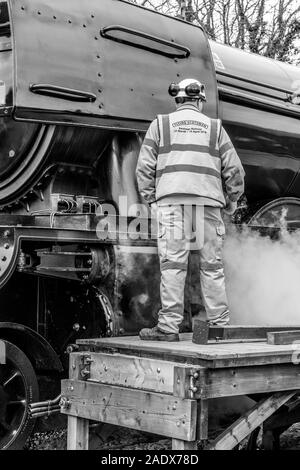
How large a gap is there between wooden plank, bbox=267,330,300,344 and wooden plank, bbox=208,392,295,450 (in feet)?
0.90

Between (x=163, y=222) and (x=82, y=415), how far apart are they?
3.89 feet

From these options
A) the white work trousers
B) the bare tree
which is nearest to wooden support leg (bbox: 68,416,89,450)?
the white work trousers

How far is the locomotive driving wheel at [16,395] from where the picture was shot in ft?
12.9

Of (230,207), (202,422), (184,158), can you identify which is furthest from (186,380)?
(230,207)

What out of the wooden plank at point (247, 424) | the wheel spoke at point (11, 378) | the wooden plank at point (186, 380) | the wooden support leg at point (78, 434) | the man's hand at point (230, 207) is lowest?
the wooden support leg at point (78, 434)

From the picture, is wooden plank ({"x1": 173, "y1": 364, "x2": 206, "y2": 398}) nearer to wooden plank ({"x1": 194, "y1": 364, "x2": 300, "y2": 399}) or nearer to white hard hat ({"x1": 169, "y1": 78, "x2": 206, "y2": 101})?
wooden plank ({"x1": 194, "y1": 364, "x2": 300, "y2": 399})

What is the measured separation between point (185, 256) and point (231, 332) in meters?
0.52

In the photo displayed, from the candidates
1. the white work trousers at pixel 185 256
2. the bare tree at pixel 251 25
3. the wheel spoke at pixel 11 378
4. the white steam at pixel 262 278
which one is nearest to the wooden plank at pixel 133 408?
the wheel spoke at pixel 11 378

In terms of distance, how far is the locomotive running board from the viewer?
12.0ft

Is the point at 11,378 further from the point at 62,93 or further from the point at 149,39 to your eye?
the point at 149,39

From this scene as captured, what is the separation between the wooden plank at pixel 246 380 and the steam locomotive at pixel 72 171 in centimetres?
100

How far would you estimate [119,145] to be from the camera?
4531 mm

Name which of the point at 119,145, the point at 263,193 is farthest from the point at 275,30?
the point at 119,145

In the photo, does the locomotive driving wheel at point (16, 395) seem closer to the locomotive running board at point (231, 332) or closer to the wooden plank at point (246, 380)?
the locomotive running board at point (231, 332)
